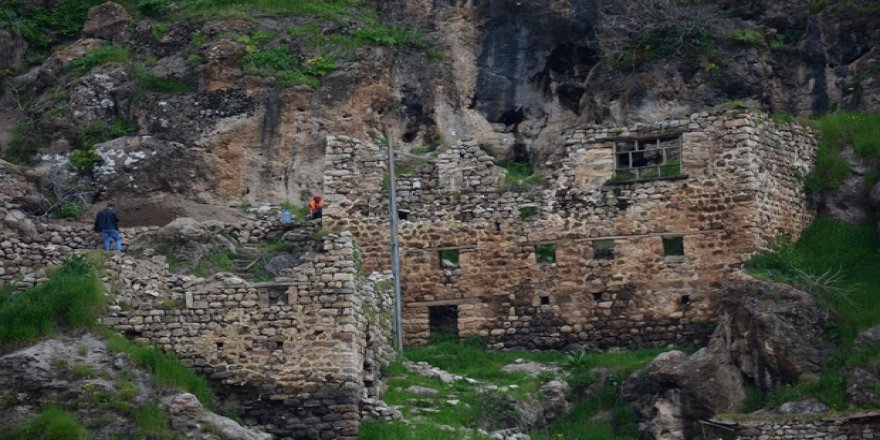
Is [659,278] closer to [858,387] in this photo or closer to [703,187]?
[703,187]

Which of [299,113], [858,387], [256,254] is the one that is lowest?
[858,387]

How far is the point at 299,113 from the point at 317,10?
3.25 m

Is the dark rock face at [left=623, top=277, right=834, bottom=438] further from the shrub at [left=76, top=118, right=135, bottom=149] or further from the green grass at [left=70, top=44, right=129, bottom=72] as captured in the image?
the green grass at [left=70, top=44, right=129, bottom=72]

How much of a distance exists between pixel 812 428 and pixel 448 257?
8.37m

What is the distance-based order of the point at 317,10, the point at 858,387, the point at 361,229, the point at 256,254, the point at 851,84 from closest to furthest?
the point at 858,387
the point at 256,254
the point at 361,229
the point at 851,84
the point at 317,10

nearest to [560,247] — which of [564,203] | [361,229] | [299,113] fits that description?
[564,203]

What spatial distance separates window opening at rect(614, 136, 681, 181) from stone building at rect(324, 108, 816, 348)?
2cm

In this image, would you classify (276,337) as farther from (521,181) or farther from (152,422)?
(521,181)

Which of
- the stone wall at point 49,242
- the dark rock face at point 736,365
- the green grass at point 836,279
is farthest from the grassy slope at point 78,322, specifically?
the green grass at point 836,279

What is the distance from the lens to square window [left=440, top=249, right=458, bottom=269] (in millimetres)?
38531

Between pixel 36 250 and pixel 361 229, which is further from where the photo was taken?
pixel 361 229

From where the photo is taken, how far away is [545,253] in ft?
126

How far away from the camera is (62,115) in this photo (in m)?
43.1

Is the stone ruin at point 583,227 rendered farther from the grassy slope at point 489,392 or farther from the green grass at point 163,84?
the green grass at point 163,84
